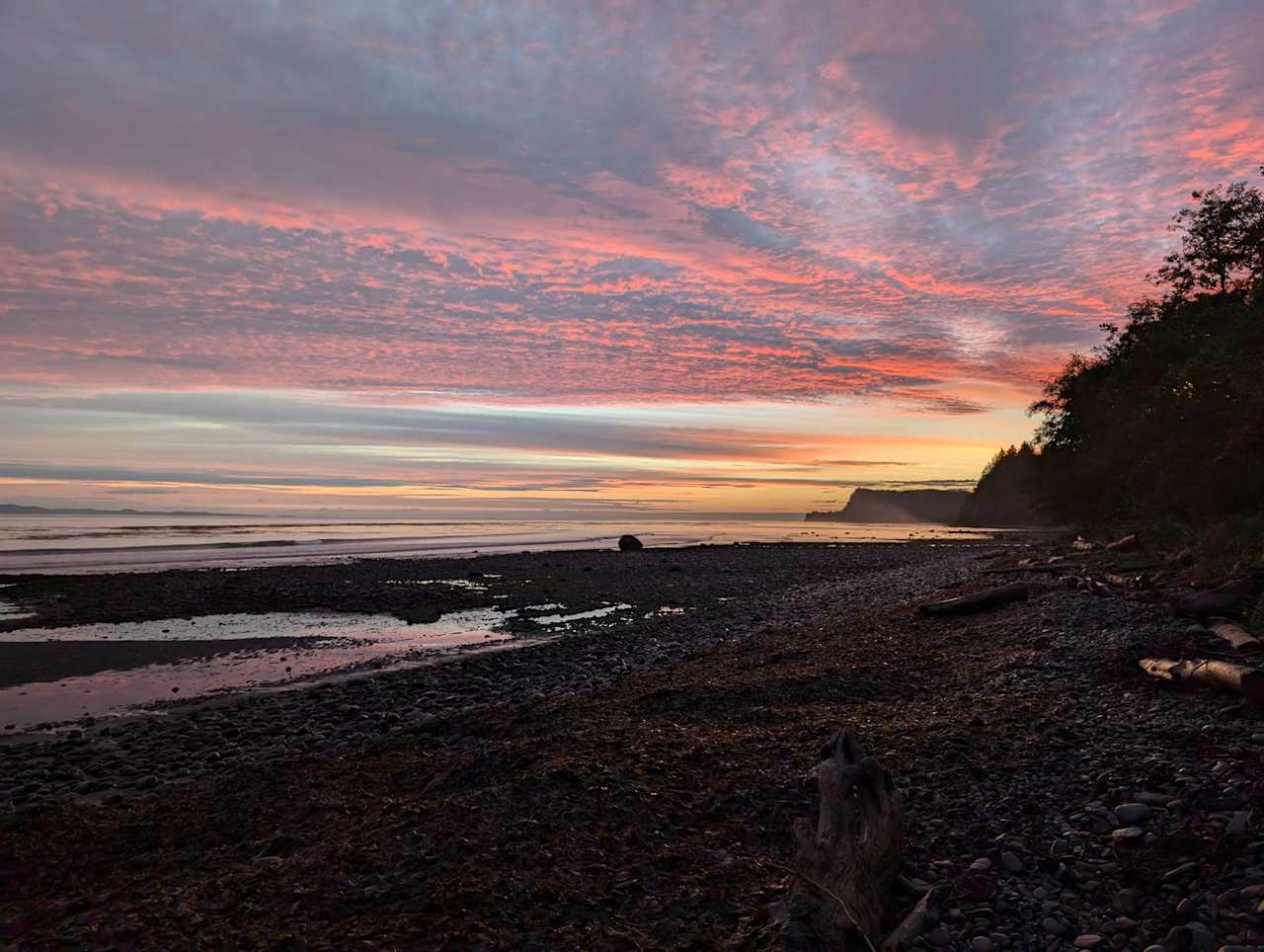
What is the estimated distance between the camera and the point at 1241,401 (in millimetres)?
23891

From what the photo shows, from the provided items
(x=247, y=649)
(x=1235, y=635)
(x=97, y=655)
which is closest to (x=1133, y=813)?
(x=1235, y=635)

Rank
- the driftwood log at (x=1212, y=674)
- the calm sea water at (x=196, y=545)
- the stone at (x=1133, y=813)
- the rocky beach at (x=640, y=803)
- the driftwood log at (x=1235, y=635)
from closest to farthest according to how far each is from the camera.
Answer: the rocky beach at (x=640, y=803), the stone at (x=1133, y=813), the driftwood log at (x=1212, y=674), the driftwood log at (x=1235, y=635), the calm sea water at (x=196, y=545)

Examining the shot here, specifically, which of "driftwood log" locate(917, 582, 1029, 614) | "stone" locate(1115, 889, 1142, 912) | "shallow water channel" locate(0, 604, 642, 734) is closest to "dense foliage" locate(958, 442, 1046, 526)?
"driftwood log" locate(917, 582, 1029, 614)

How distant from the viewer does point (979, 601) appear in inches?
682

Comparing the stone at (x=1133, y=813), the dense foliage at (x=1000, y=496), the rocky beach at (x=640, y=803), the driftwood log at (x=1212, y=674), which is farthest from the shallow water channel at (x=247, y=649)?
the dense foliage at (x=1000, y=496)

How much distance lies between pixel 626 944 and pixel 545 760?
10.9 feet

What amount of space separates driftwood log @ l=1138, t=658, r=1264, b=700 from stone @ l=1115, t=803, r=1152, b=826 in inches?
128

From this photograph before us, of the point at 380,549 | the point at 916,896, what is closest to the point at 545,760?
the point at 916,896

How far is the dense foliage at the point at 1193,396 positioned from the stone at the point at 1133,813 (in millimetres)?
20704

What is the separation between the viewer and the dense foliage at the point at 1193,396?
23.9 m

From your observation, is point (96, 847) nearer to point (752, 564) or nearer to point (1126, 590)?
point (1126, 590)

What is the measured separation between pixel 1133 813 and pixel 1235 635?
6797 mm

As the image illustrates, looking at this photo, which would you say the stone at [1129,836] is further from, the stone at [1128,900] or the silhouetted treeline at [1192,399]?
the silhouetted treeline at [1192,399]

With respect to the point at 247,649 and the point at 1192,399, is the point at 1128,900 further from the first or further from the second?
the point at 1192,399
